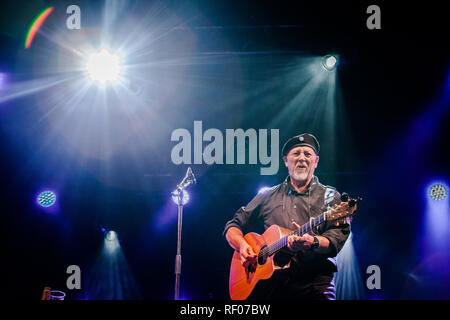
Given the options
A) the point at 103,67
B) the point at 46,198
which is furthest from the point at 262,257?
the point at 103,67

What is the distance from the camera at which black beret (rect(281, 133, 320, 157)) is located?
5.71m

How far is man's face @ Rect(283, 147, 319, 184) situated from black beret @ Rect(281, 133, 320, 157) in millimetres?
52

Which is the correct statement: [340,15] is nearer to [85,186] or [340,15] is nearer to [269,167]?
[269,167]

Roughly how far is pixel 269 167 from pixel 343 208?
2087mm

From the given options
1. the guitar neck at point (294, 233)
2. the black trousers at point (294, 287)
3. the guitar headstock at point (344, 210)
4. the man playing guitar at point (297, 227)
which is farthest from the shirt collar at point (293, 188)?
the guitar headstock at point (344, 210)

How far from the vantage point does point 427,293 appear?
5461 millimetres

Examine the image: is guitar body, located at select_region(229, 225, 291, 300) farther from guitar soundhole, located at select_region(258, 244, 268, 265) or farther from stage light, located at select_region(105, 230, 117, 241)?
stage light, located at select_region(105, 230, 117, 241)

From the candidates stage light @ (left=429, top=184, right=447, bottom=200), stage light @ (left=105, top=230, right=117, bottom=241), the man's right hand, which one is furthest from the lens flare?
stage light @ (left=429, top=184, right=447, bottom=200)

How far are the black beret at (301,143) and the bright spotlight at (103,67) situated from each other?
274cm

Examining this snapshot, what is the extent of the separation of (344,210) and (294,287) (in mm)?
1369

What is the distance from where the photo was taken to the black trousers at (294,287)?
461 cm

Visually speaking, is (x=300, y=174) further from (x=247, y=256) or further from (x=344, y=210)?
(x=344, y=210)
